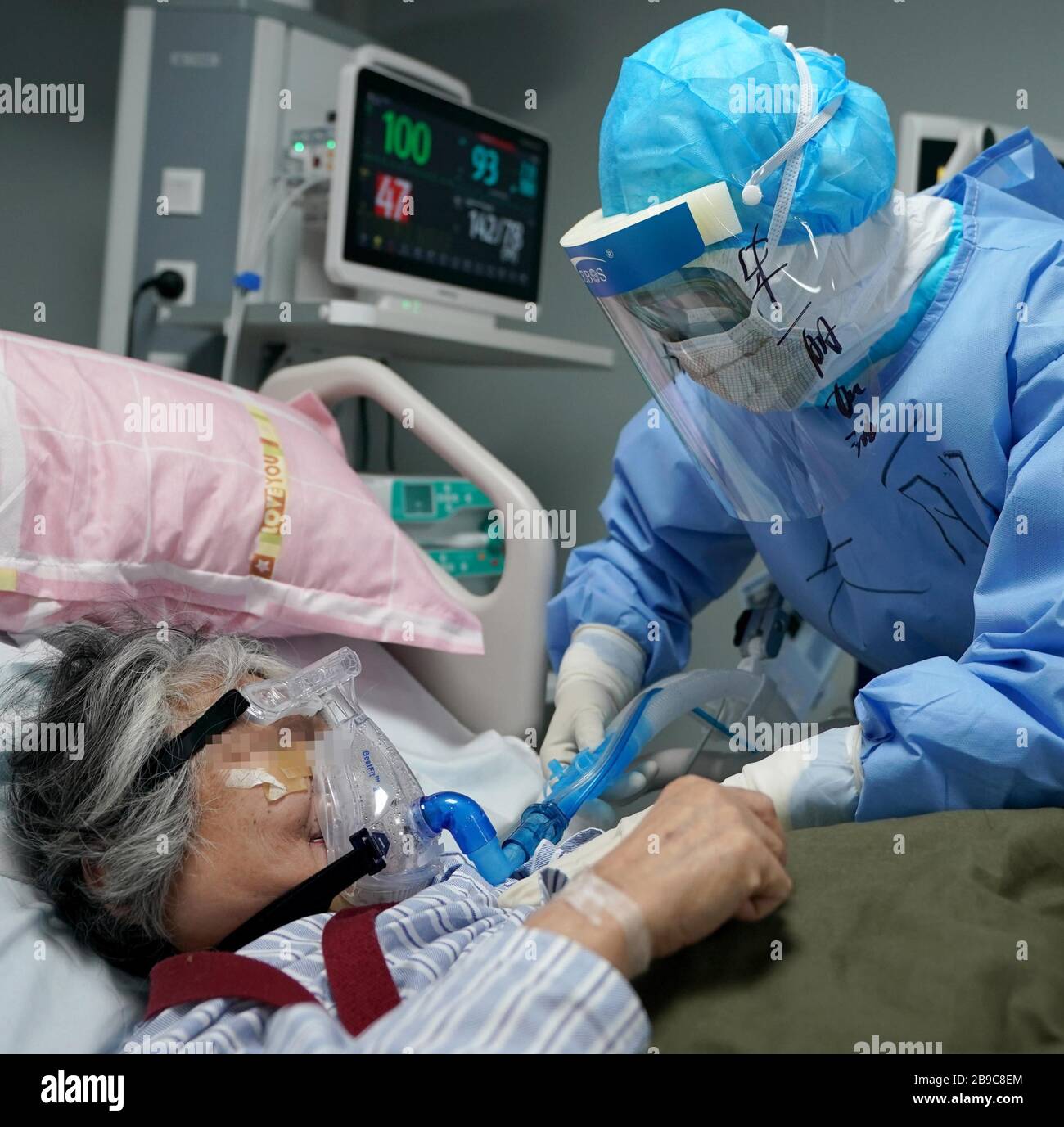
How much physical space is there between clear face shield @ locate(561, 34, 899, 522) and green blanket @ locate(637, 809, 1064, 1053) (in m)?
0.55

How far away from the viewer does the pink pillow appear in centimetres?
133

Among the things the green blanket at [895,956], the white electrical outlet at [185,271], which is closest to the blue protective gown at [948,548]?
the green blanket at [895,956]

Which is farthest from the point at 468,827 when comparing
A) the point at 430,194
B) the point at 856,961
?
the point at 430,194

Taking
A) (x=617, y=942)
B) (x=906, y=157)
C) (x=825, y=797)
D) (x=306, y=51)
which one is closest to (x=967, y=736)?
(x=825, y=797)

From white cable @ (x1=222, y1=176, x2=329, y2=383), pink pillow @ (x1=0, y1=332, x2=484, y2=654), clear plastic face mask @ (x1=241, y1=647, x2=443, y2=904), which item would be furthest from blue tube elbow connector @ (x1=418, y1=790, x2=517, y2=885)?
white cable @ (x1=222, y1=176, x2=329, y2=383)

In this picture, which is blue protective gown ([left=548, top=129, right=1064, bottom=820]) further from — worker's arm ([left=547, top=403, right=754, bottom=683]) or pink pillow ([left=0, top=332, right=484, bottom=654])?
pink pillow ([left=0, top=332, right=484, bottom=654])

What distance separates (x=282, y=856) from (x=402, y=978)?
0.18 meters

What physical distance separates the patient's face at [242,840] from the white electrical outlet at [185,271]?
1.77 metres

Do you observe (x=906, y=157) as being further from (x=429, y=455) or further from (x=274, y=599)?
(x=274, y=599)

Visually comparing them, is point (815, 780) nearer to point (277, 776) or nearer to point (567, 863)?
point (567, 863)

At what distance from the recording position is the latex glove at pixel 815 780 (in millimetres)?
1167

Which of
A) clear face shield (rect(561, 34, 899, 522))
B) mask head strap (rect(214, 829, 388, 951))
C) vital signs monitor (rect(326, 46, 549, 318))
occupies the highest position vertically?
vital signs monitor (rect(326, 46, 549, 318))

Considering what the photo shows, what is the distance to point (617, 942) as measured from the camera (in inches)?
30.7

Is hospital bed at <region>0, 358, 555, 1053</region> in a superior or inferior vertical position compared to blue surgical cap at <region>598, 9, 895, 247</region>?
inferior
